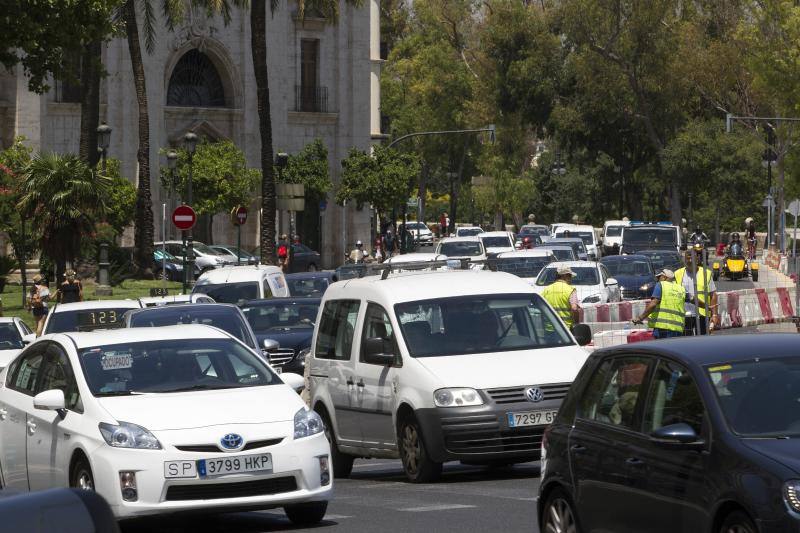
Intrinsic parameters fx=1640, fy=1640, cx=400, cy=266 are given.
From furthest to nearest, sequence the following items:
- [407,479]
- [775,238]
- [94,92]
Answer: [775,238] < [94,92] < [407,479]

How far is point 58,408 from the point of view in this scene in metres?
11.3

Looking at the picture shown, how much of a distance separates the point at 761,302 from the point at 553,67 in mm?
44425

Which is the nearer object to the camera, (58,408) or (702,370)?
(702,370)

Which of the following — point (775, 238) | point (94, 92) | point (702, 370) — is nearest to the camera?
point (702, 370)

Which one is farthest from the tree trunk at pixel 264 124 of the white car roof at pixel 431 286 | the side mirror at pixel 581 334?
the side mirror at pixel 581 334

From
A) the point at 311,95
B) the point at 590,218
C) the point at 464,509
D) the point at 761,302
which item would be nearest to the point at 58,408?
the point at 464,509

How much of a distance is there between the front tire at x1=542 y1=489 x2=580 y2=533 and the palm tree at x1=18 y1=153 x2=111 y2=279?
3250cm

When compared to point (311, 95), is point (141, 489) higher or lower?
lower

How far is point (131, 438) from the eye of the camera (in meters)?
10.7

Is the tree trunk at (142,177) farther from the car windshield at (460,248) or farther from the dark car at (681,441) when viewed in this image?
the dark car at (681,441)

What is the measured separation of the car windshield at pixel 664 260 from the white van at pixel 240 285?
1809 centimetres

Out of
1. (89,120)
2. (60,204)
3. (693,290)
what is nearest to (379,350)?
(693,290)

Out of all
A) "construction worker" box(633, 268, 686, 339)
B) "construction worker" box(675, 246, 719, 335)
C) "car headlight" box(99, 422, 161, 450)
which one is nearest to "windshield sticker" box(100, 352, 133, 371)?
"car headlight" box(99, 422, 161, 450)

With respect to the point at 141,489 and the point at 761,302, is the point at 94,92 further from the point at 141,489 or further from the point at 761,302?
the point at 141,489
